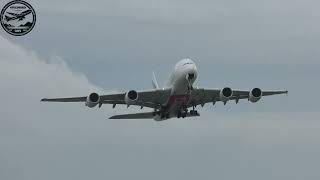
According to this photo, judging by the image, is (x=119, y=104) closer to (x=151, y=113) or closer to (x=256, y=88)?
(x=151, y=113)

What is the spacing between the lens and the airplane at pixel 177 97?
7500 centimetres

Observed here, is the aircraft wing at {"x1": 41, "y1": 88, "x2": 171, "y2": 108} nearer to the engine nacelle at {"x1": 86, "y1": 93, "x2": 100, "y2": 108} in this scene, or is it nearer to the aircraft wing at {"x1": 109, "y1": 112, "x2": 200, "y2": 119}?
the engine nacelle at {"x1": 86, "y1": 93, "x2": 100, "y2": 108}

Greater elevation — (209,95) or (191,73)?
(191,73)

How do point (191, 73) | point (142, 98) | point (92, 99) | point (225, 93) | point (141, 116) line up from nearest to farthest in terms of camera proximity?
1. point (191, 73)
2. point (92, 99)
3. point (225, 93)
4. point (142, 98)
5. point (141, 116)

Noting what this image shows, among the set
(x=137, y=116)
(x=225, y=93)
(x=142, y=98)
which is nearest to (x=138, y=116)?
(x=137, y=116)

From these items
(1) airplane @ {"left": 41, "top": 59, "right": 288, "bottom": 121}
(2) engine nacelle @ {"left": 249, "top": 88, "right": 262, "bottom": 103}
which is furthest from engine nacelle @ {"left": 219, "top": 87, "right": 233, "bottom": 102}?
(2) engine nacelle @ {"left": 249, "top": 88, "right": 262, "bottom": 103}

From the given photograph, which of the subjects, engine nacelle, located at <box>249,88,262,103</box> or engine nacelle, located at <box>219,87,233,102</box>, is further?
engine nacelle, located at <box>249,88,262,103</box>

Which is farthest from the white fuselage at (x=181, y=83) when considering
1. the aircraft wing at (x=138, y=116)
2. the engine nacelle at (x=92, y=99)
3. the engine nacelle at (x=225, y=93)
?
the engine nacelle at (x=92, y=99)

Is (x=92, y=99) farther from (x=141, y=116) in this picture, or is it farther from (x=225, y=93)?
(x=225, y=93)

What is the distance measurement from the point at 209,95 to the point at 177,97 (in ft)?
13.6

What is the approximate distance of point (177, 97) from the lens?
76.7 m

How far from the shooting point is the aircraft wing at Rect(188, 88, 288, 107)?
7812 cm

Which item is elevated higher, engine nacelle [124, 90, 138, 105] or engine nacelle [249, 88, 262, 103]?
engine nacelle [249, 88, 262, 103]

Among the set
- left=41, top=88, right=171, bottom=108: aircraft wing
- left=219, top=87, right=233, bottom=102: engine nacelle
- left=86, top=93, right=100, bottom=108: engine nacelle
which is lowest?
left=86, top=93, right=100, bottom=108: engine nacelle
